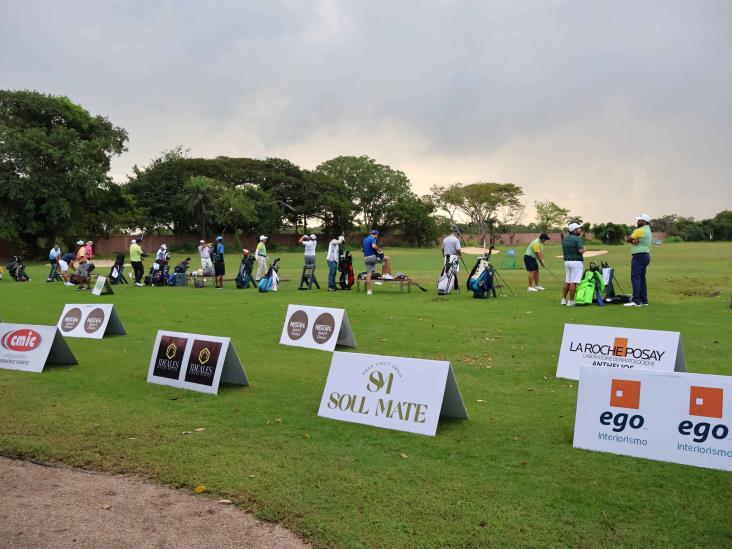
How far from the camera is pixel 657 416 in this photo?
4.98m

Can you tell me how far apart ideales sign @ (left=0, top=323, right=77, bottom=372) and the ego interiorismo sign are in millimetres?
4501

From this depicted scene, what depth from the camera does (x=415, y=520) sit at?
4035 millimetres

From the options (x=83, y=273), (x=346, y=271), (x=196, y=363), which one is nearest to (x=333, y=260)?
(x=346, y=271)

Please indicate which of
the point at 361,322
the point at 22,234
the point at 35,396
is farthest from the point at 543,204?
the point at 35,396

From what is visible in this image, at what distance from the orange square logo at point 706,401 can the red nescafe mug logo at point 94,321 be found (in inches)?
→ 383

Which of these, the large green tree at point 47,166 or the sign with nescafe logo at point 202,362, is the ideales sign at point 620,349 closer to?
the sign with nescafe logo at point 202,362

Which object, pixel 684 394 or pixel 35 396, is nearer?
pixel 684 394

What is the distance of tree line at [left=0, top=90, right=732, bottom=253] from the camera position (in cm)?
4922

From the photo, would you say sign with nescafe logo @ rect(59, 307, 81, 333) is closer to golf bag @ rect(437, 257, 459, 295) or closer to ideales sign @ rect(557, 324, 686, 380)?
ideales sign @ rect(557, 324, 686, 380)

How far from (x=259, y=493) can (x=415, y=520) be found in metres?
1.19

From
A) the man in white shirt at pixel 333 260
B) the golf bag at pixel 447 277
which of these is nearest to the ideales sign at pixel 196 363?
the golf bag at pixel 447 277

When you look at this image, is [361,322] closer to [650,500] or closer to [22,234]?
[650,500]

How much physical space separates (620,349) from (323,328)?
4567mm

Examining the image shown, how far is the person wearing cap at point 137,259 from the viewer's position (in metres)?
22.8
